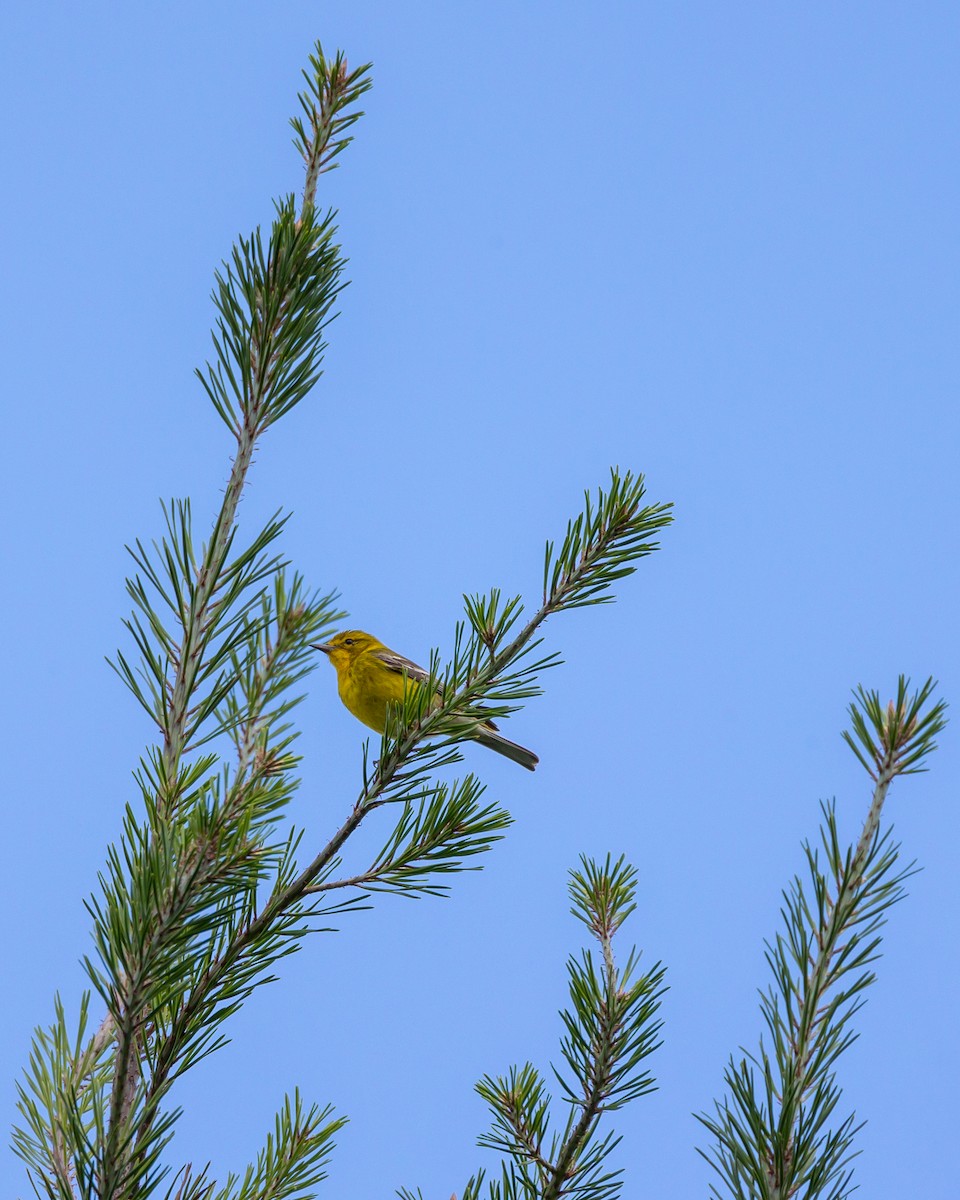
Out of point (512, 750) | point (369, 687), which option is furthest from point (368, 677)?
point (512, 750)

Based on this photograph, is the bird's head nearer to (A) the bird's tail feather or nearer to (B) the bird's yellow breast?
(B) the bird's yellow breast

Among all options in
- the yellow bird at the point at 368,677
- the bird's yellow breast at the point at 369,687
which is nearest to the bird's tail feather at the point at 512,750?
the yellow bird at the point at 368,677

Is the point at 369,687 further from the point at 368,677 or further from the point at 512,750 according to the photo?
the point at 512,750

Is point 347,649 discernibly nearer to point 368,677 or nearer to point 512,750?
point 368,677

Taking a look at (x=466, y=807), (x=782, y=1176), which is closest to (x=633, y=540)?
(x=466, y=807)

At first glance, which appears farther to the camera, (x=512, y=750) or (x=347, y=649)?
(x=347, y=649)

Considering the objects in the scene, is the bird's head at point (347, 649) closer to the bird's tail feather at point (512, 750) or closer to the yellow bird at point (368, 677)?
the yellow bird at point (368, 677)

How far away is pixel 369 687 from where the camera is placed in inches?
290

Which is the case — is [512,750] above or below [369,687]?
below

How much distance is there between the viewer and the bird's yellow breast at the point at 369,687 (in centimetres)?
726

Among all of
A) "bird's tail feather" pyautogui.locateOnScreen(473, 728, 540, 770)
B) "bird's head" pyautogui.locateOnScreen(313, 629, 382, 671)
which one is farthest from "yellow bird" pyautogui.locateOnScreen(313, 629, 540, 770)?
"bird's tail feather" pyautogui.locateOnScreen(473, 728, 540, 770)

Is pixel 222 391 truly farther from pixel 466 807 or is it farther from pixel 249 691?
pixel 466 807

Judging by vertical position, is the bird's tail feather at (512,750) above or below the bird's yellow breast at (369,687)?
below

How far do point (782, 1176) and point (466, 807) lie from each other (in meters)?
0.93
